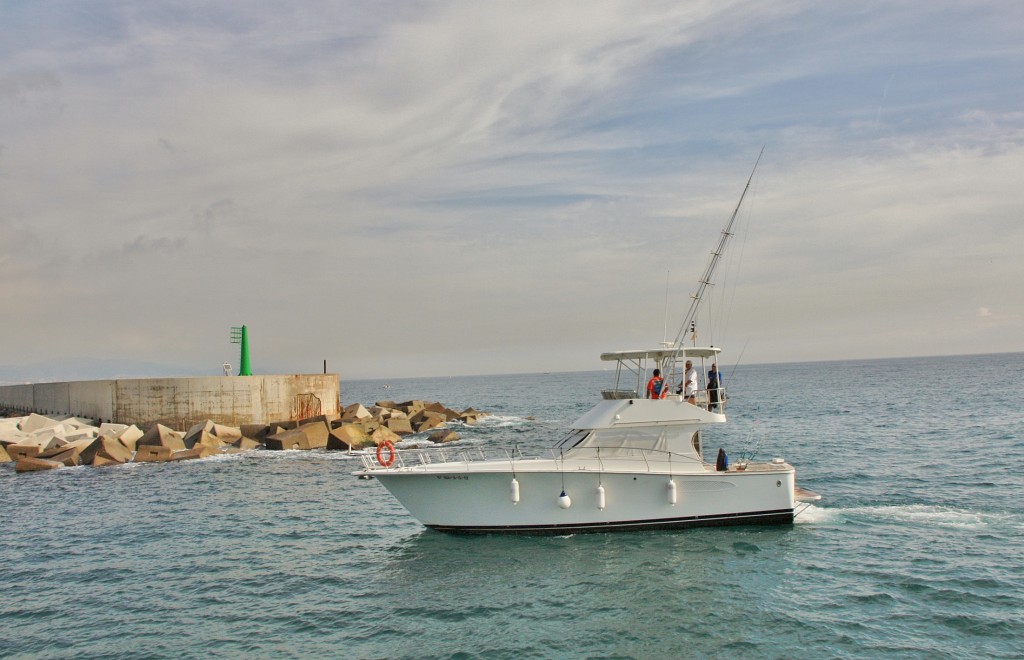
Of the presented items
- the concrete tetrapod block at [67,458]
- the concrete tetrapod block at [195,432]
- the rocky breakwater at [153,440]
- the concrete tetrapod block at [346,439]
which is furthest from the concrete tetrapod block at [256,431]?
the concrete tetrapod block at [67,458]

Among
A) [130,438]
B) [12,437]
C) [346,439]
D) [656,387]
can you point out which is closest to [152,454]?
[130,438]

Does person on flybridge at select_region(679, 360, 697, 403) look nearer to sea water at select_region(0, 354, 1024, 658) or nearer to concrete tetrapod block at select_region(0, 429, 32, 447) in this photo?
sea water at select_region(0, 354, 1024, 658)

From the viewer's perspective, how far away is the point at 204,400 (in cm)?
3581

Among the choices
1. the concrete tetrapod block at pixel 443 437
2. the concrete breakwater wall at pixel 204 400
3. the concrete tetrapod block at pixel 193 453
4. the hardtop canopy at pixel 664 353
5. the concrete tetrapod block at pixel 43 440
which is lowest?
the concrete tetrapod block at pixel 443 437

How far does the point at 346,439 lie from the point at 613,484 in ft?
60.8

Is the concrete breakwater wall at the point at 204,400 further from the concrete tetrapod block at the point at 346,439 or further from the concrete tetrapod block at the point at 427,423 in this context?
the concrete tetrapod block at the point at 346,439

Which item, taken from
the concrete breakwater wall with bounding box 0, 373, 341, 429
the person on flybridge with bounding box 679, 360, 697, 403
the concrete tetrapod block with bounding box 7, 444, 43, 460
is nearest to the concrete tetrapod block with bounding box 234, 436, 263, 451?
the concrete breakwater wall with bounding box 0, 373, 341, 429

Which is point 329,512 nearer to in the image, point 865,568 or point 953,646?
point 865,568

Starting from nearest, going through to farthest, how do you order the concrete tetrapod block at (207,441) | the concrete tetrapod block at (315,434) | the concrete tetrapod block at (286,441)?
the concrete tetrapod block at (207,441)
the concrete tetrapod block at (286,441)
the concrete tetrapod block at (315,434)

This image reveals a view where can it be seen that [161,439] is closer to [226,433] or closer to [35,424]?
[226,433]

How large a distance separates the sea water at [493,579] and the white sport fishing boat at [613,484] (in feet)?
1.38

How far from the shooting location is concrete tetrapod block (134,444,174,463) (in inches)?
1139

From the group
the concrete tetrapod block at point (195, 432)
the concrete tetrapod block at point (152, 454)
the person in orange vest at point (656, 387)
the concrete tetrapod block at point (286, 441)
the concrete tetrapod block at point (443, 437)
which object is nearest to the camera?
the person in orange vest at point (656, 387)

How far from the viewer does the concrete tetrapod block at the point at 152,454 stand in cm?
2894
